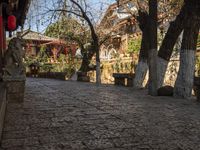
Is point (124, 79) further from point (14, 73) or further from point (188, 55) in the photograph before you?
point (14, 73)

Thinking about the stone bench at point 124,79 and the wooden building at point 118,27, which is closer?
the stone bench at point 124,79

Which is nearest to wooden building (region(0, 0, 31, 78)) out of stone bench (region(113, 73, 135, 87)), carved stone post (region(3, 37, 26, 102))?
carved stone post (region(3, 37, 26, 102))

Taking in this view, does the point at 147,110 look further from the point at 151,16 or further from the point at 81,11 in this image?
the point at 81,11

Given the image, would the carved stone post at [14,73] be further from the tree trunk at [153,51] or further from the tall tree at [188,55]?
the tall tree at [188,55]

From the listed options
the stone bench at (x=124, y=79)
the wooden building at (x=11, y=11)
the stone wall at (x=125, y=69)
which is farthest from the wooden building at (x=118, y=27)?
the wooden building at (x=11, y=11)

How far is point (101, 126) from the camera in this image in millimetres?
6180

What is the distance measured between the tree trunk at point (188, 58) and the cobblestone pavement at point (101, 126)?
1.95m

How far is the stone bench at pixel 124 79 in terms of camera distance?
16.7 metres

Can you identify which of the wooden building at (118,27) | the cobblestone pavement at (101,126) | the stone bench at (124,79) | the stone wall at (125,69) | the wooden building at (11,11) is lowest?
the cobblestone pavement at (101,126)

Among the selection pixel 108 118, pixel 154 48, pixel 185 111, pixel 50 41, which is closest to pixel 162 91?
pixel 154 48

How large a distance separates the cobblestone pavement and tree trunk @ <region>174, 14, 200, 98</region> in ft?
6.40

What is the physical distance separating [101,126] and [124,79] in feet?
37.0

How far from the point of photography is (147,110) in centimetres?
811

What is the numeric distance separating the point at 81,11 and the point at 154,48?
8580 mm
